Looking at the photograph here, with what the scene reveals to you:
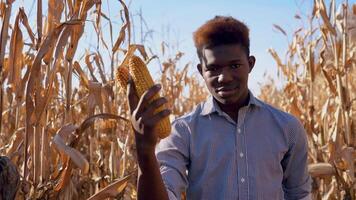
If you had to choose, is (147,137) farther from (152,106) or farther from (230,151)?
(230,151)

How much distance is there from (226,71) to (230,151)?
0.91ft

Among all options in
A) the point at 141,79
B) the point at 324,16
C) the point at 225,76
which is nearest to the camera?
the point at 141,79

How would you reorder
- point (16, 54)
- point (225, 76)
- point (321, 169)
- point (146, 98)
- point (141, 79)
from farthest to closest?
point (321, 169)
point (16, 54)
point (225, 76)
point (141, 79)
point (146, 98)

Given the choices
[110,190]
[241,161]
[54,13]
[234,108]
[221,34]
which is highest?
[54,13]

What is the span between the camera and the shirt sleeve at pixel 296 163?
1.92 meters

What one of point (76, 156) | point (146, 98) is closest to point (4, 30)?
point (76, 156)

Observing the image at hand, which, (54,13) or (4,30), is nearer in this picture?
(4,30)

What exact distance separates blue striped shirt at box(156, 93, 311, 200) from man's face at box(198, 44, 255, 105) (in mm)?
113

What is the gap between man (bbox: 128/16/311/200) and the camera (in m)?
1.75

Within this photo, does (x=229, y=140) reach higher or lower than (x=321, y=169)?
higher

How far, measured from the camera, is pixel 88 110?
8.21 ft

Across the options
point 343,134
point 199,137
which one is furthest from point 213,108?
point 343,134

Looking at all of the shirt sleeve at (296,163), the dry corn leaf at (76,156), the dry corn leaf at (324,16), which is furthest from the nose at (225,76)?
the dry corn leaf at (324,16)

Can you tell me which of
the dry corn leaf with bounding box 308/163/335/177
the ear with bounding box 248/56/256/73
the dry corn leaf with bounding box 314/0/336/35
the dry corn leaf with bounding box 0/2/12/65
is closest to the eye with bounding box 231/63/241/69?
the ear with bounding box 248/56/256/73
